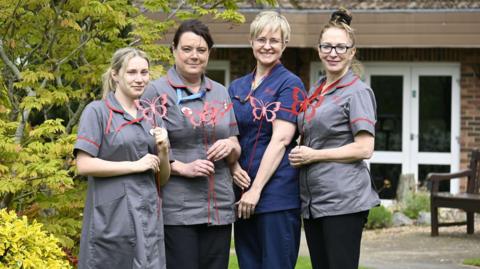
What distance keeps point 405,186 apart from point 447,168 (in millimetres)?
1270

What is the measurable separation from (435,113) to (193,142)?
12072 millimetres

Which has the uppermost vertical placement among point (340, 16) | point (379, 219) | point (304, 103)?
point (340, 16)

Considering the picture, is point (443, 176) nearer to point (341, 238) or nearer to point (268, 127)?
point (268, 127)

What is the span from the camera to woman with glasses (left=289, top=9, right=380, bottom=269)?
5.74 meters

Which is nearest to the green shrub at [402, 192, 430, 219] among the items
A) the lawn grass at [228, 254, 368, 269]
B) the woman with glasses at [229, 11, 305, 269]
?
the lawn grass at [228, 254, 368, 269]

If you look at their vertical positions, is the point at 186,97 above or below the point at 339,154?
above

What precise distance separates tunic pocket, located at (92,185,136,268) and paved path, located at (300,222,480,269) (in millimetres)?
5555

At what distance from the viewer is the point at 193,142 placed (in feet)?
19.1

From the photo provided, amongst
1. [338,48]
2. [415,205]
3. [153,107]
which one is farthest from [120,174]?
[415,205]

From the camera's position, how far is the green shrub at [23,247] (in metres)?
5.50

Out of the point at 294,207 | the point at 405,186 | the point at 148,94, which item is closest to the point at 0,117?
the point at 148,94

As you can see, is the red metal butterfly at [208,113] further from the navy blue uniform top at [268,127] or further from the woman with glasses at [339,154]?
the woman with glasses at [339,154]

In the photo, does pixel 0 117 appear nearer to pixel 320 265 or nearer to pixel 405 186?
pixel 320 265

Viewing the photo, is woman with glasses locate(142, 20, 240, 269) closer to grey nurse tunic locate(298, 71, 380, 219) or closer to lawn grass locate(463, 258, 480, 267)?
grey nurse tunic locate(298, 71, 380, 219)
